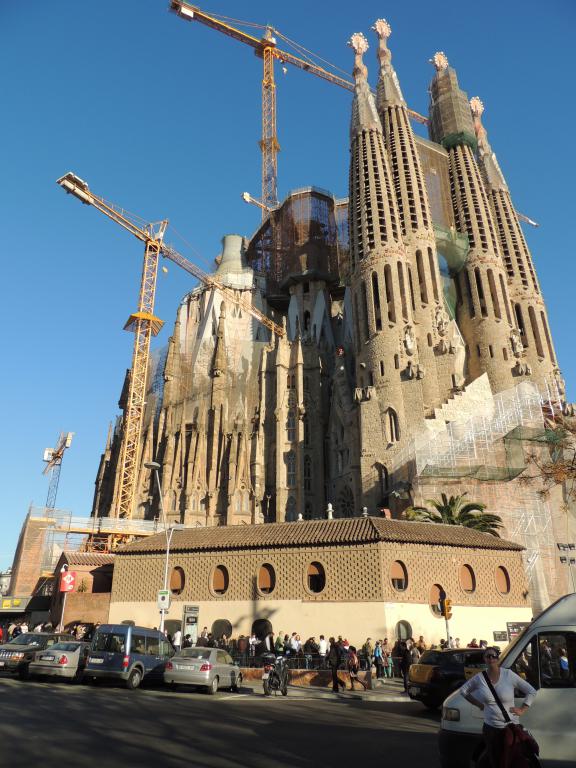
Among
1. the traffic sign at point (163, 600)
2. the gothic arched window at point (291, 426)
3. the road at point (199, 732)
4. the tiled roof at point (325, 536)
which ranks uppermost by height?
the gothic arched window at point (291, 426)

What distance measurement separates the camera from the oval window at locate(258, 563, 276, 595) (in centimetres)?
2850

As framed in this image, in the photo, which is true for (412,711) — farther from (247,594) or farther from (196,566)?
(196,566)

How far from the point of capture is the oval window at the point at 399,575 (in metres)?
26.7

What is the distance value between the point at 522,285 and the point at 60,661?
6310cm

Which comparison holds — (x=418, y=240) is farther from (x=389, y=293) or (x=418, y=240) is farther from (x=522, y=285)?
(x=522, y=285)

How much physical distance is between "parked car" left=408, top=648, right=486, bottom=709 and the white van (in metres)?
7.91

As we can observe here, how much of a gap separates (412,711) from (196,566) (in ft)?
57.1

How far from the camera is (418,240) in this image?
62.7m

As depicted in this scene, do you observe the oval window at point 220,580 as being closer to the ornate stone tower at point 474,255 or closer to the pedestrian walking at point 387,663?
the pedestrian walking at point 387,663

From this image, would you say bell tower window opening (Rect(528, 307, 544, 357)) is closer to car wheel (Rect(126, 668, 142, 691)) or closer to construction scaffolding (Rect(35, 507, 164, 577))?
construction scaffolding (Rect(35, 507, 164, 577))

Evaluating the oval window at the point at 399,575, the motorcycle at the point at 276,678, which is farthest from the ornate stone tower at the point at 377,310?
the motorcycle at the point at 276,678

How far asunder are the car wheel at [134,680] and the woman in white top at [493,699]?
44.2ft

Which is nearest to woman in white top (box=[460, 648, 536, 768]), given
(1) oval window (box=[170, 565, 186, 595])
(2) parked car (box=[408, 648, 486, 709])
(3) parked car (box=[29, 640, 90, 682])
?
(2) parked car (box=[408, 648, 486, 709])

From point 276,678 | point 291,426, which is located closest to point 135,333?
point 291,426
